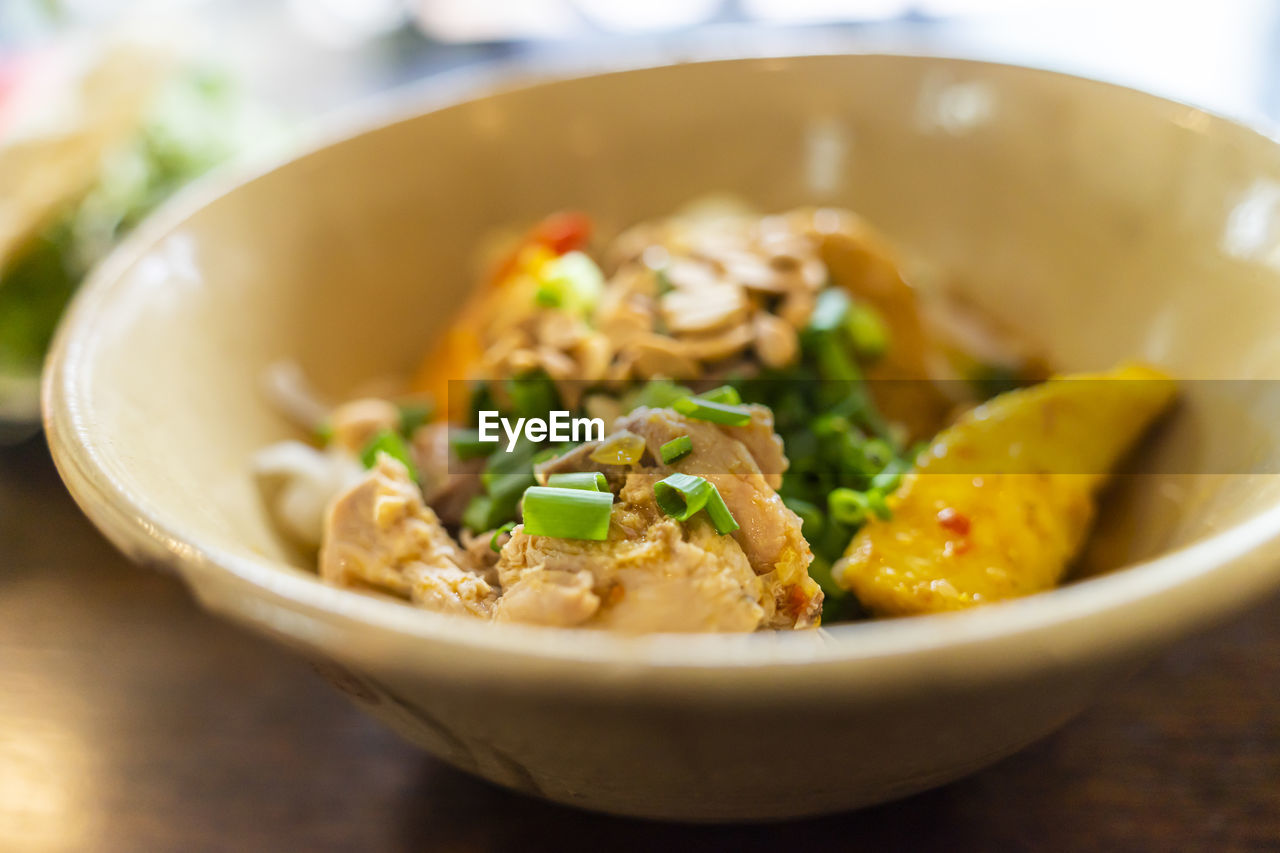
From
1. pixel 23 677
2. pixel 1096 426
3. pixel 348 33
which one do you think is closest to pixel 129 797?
pixel 23 677

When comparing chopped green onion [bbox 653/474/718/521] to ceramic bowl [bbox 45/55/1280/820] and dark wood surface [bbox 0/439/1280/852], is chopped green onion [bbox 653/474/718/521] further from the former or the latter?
dark wood surface [bbox 0/439/1280/852]

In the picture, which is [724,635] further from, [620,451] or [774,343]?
[774,343]

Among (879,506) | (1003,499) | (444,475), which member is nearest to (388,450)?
(444,475)

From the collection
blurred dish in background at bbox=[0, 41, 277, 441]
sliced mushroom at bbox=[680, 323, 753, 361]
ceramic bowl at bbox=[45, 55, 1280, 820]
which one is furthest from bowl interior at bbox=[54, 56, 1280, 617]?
sliced mushroom at bbox=[680, 323, 753, 361]

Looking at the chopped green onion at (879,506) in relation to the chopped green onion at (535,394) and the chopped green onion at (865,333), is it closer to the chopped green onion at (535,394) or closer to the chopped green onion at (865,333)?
the chopped green onion at (865,333)

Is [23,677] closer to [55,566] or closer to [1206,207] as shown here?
[55,566]
